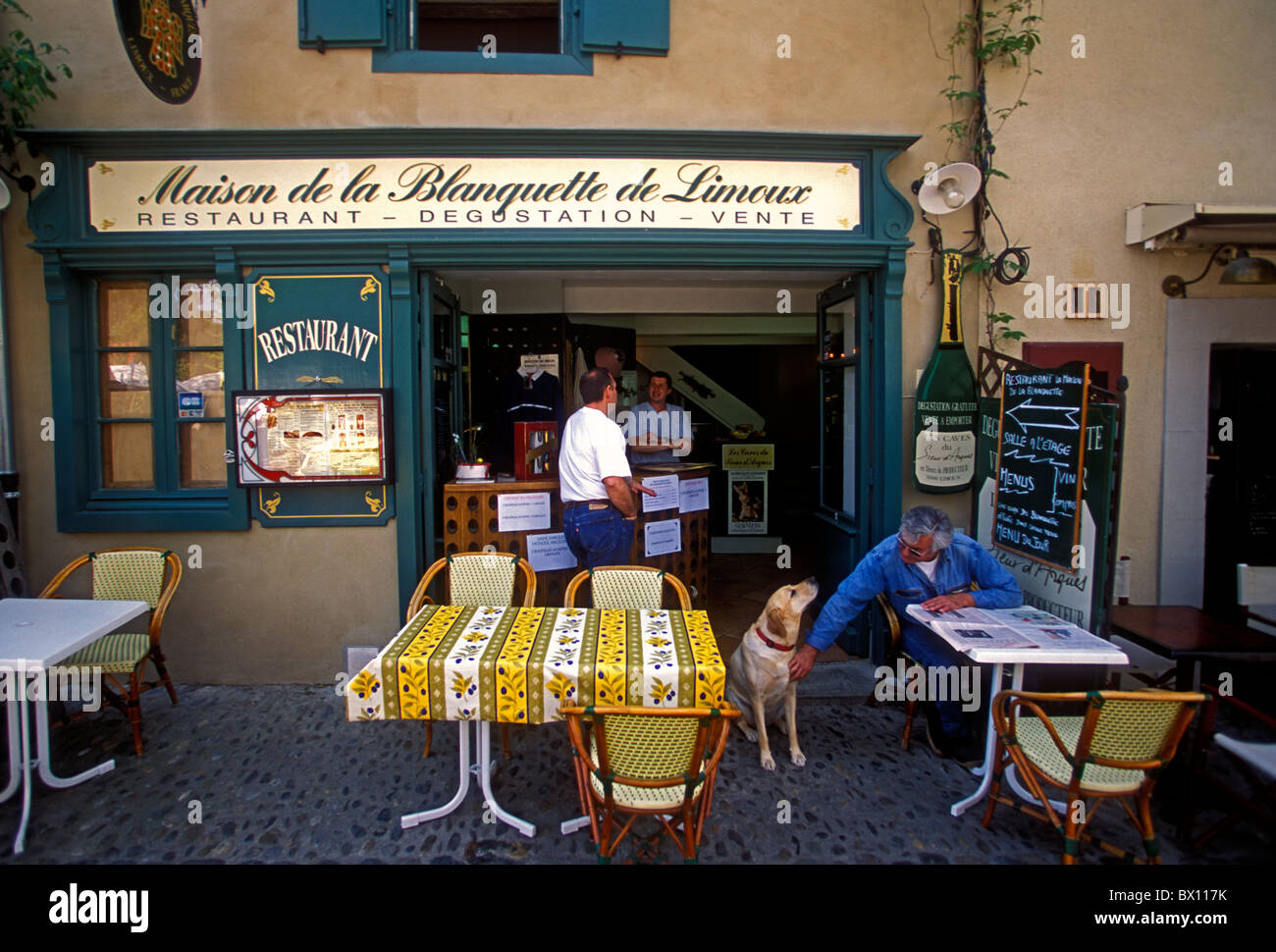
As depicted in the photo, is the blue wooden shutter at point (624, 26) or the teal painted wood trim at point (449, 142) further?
the blue wooden shutter at point (624, 26)

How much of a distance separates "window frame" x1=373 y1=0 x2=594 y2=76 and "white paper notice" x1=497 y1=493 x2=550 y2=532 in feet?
10.1

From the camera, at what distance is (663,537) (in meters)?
5.95

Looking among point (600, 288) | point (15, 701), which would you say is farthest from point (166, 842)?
point (600, 288)

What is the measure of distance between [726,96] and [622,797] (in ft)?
15.2

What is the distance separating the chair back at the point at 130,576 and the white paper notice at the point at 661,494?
344 cm

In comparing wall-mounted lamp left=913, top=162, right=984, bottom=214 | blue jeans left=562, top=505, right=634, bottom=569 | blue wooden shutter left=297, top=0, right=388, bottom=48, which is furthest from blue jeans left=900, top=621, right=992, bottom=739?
blue wooden shutter left=297, top=0, right=388, bottom=48

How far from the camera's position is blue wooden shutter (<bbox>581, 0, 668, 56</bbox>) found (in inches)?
193

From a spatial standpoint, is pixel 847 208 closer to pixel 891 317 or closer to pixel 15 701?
pixel 891 317

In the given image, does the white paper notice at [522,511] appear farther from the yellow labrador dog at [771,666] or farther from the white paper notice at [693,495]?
the yellow labrador dog at [771,666]

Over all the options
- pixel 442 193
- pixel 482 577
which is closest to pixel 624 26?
pixel 442 193

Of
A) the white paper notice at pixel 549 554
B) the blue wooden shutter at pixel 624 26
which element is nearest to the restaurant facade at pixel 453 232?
the blue wooden shutter at pixel 624 26

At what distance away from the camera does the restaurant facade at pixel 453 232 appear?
4.85m
